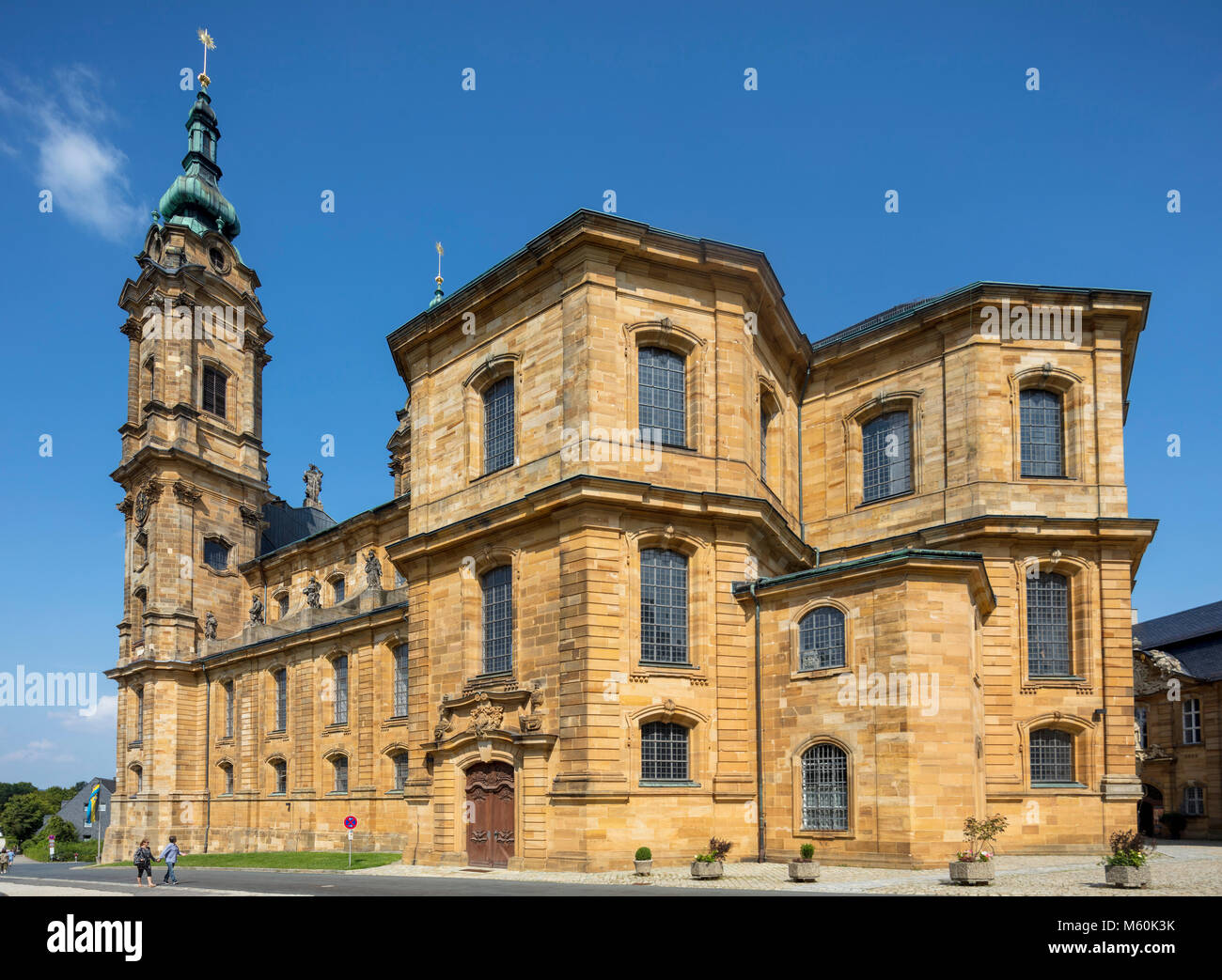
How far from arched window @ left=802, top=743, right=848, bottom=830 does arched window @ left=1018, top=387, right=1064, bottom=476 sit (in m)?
12.4

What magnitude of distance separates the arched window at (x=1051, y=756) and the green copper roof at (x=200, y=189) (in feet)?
183

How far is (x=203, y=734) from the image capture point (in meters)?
56.6

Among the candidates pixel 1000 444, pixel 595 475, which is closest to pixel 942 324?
pixel 1000 444

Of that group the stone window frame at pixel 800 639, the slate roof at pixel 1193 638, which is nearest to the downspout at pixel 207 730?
the stone window frame at pixel 800 639

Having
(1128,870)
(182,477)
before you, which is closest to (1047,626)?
(1128,870)

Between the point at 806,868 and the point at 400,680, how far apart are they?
943 inches

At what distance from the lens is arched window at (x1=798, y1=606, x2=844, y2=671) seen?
26094 millimetres

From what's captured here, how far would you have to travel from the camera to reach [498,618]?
28.9m

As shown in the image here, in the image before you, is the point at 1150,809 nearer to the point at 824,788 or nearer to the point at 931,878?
Answer: the point at 824,788

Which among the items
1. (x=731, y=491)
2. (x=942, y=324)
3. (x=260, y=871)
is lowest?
(x=260, y=871)

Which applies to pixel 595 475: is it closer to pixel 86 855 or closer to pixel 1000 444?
pixel 1000 444

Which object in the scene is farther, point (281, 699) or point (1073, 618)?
point (281, 699)

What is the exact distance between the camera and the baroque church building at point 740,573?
2497 cm

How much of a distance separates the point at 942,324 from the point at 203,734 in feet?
149
